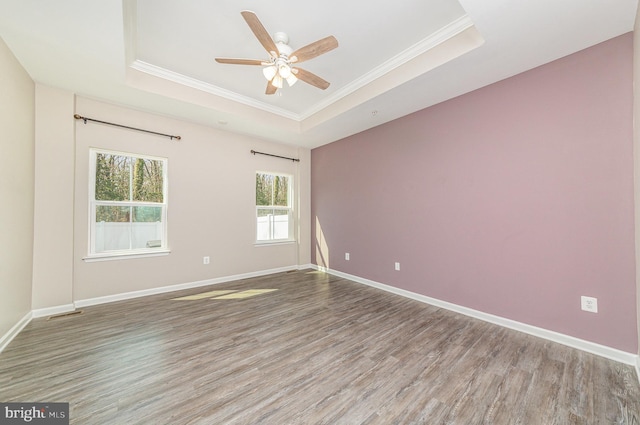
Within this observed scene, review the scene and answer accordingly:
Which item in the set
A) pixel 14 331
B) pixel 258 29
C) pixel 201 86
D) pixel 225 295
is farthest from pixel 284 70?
pixel 14 331

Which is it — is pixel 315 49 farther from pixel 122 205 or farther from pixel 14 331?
pixel 14 331

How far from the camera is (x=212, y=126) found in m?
4.01

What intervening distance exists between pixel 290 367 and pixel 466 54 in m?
3.13

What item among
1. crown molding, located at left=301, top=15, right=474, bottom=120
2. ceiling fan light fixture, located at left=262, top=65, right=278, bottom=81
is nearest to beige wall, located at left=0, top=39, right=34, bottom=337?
ceiling fan light fixture, located at left=262, top=65, right=278, bottom=81

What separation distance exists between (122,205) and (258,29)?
303 centimetres

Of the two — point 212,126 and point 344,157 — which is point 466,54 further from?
point 212,126

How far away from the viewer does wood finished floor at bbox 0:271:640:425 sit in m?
1.46

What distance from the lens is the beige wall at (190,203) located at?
306 cm

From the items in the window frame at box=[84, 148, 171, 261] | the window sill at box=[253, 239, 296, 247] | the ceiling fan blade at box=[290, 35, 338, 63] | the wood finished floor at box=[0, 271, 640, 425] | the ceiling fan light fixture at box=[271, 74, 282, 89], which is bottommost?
the wood finished floor at box=[0, 271, 640, 425]

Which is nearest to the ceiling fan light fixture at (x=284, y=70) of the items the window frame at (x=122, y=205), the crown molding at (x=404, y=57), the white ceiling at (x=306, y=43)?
the white ceiling at (x=306, y=43)

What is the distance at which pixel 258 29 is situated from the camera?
1.86m

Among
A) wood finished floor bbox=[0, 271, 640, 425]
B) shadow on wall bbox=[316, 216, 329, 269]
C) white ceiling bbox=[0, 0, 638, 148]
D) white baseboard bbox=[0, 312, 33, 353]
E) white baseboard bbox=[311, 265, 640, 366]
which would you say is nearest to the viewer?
wood finished floor bbox=[0, 271, 640, 425]

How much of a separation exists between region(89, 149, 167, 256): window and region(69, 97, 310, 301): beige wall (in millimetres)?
102

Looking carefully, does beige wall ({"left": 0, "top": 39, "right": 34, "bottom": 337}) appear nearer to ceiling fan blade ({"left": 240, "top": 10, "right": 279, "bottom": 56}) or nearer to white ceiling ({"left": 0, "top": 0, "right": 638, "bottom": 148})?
white ceiling ({"left": 0, "top": 0, "right": 638, "bottom": 148})
